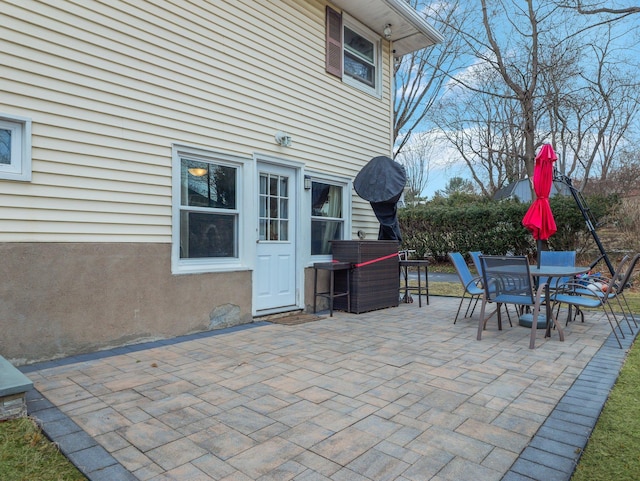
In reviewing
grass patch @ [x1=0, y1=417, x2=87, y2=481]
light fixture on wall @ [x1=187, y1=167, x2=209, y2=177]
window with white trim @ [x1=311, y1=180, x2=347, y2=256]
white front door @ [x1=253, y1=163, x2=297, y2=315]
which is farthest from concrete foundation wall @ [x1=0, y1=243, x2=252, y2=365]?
window with white trim @ [x1=311, y1=180, x2=347, y2=256]

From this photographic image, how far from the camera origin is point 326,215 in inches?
266

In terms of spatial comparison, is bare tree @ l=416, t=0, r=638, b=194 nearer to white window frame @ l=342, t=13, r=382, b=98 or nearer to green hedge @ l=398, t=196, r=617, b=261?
green hedge @ l=398, t=196, r=617, b=261

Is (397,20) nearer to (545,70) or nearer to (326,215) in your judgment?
(326,215)

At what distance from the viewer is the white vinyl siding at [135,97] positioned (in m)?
3.63

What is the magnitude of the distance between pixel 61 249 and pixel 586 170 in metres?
20.5

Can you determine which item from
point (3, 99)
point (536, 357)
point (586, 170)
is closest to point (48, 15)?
point (3, 99)

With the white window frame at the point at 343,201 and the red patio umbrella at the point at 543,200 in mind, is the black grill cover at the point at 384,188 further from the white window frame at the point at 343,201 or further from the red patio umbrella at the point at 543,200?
the red patio umbrella at the point at 543,200

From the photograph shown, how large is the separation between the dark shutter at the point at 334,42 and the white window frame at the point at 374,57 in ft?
0.38

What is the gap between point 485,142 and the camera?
21.3 m

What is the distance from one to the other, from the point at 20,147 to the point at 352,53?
17.6ft

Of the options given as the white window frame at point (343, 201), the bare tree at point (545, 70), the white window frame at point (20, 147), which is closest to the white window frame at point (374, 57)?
the white window frame at point (343, 201)

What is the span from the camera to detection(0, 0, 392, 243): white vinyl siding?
3.63 metres

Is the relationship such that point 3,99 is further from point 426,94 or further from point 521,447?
point 426,94

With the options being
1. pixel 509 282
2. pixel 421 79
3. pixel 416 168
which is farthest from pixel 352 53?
pixel 416 168
